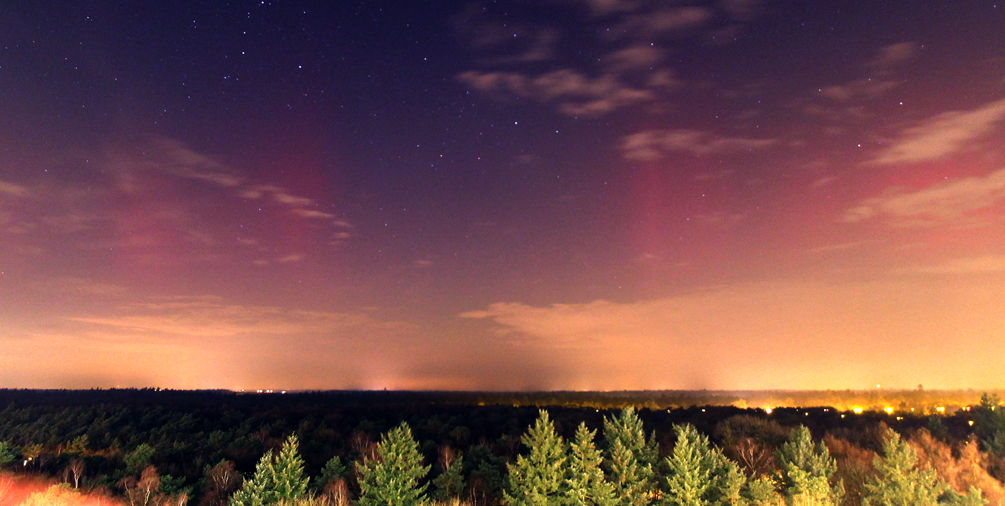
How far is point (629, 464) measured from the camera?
22719 millimetres

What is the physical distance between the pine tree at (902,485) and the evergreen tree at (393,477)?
1586cm

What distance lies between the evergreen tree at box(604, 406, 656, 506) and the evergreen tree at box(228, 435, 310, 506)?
11408mm

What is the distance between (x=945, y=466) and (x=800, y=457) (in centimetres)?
1073

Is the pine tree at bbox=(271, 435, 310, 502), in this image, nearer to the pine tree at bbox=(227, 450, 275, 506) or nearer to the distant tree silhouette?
the pine tree at bbox=(227, 450, 275, 506)

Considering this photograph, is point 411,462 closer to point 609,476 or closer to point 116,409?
point 609,476

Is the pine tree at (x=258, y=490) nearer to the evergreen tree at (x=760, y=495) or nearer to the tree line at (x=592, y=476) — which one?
the tree line at (x=592, y=476)

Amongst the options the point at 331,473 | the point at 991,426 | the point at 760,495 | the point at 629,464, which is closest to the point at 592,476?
the point at 629,464

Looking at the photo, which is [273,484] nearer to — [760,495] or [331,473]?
[331,473]

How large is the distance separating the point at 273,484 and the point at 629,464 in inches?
516

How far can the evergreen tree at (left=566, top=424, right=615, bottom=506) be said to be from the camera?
2017 cm

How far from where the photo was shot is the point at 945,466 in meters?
27.1

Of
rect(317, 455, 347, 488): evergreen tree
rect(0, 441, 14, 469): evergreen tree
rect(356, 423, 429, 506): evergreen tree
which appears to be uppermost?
rect(356, 423, 429, 506): evergreen tree

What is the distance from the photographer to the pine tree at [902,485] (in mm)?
19141

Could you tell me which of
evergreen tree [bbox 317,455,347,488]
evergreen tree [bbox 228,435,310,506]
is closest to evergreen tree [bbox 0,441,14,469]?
evergreen tree [bbox 317,455,347,488]
